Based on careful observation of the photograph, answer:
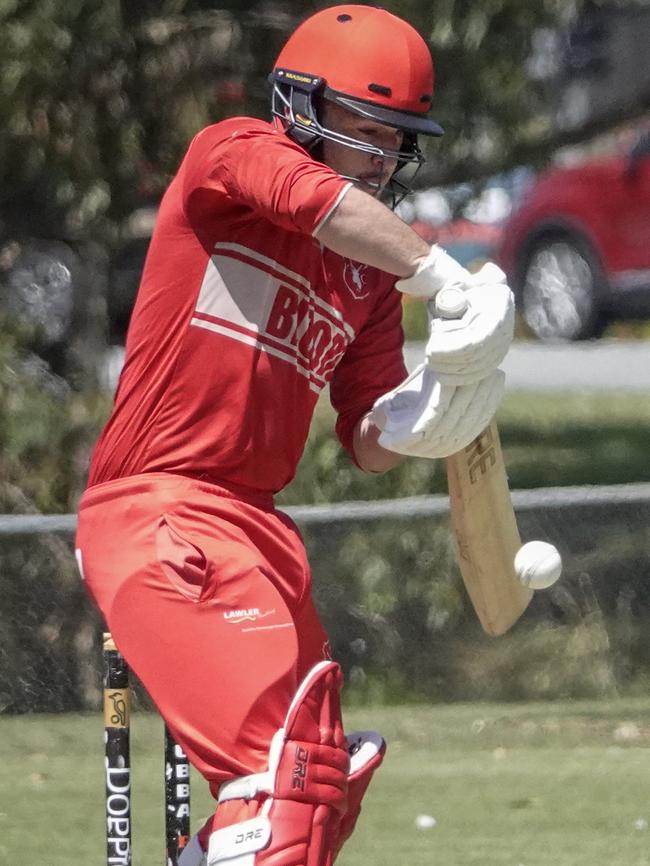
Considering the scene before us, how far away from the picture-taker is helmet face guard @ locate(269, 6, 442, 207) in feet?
12.6

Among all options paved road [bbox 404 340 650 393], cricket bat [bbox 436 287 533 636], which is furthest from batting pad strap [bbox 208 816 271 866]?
paved road [bbox 404 340 650 393]

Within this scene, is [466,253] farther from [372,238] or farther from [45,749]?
[372,238]

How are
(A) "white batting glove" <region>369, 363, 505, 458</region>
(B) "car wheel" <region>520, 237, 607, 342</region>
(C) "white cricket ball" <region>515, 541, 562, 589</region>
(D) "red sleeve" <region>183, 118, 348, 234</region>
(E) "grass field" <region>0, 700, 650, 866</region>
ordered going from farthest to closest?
(B) "car wheel" <region>520, 237, 607, 342</region>
(E) "grass field" <region>0, 700, 650, 866</region>
(C) "white cricket ball" <region>515, 541, 562, 589</region>
(A) "white batting glove" <region>369, 363, 505, 458</region>
(D) "red sleeve" <region>183, 118, 348, 234</region>

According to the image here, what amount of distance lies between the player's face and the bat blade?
0.61 m

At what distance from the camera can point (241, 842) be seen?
3.63 m

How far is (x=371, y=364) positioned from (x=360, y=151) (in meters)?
0.66

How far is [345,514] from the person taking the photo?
7.51 meters

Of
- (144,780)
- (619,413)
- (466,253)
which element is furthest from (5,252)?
(466,253)

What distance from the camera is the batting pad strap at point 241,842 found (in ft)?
11.8

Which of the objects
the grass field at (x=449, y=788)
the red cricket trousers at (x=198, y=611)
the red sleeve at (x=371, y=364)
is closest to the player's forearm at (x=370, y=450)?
the red sleeve at (x=371, y=364)

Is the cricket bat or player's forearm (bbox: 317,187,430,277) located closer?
player's forearm (bbox: 317,187,430,277)

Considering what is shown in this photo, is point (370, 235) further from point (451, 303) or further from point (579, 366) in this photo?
point (579, 366)

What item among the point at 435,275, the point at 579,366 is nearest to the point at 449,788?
the point at 435,275

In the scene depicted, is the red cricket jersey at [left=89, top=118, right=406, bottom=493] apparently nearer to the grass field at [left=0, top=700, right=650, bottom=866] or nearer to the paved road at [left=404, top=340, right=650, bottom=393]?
the grass field at [left=0, top=700, right=650, bottom=866]
